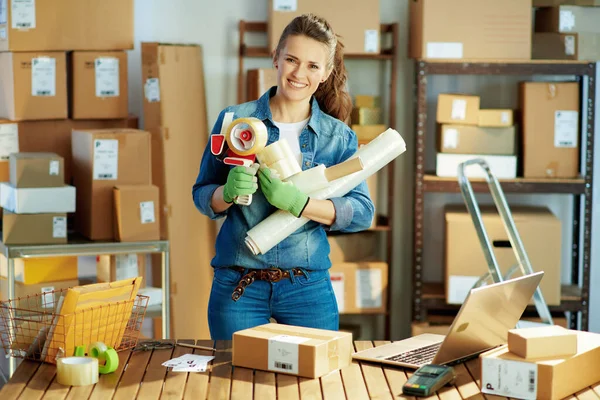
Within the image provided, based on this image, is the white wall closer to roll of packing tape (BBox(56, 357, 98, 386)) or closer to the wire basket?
the wire basket

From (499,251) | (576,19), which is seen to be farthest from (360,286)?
(576,19)

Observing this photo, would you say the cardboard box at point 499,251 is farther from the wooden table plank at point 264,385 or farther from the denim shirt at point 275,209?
the wooden table plank at point 264,385

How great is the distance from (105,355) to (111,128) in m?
2.25

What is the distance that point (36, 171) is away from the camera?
11.4 feet

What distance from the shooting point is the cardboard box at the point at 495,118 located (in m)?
3.98

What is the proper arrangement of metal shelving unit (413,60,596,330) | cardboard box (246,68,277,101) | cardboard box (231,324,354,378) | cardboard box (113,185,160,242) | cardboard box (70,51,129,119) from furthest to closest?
cardboard box (246,68,277,101), metal shelving unit (413,60,596,330), cardboard box (70,51,129,119), cardboard box (113,185,160,242), cardboard box (231,324,354,378)

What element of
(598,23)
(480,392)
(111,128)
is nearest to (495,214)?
(598,23)

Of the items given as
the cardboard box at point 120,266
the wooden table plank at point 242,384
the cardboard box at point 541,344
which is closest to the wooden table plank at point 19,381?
the wooden table plank at point 242,384

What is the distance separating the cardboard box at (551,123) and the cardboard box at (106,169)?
173 centimetres

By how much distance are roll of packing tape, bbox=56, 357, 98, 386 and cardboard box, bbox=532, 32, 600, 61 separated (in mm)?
2907

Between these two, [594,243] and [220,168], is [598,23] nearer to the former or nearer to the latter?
[594,243]

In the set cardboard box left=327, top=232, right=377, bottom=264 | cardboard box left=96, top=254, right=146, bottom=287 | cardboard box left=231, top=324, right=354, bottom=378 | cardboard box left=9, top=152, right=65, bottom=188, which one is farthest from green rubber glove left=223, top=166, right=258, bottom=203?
cardboard box left=327, top=232, right=377, bottom=264

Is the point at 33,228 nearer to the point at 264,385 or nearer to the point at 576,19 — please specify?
the point at 264,385

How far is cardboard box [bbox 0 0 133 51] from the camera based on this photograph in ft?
12.2
